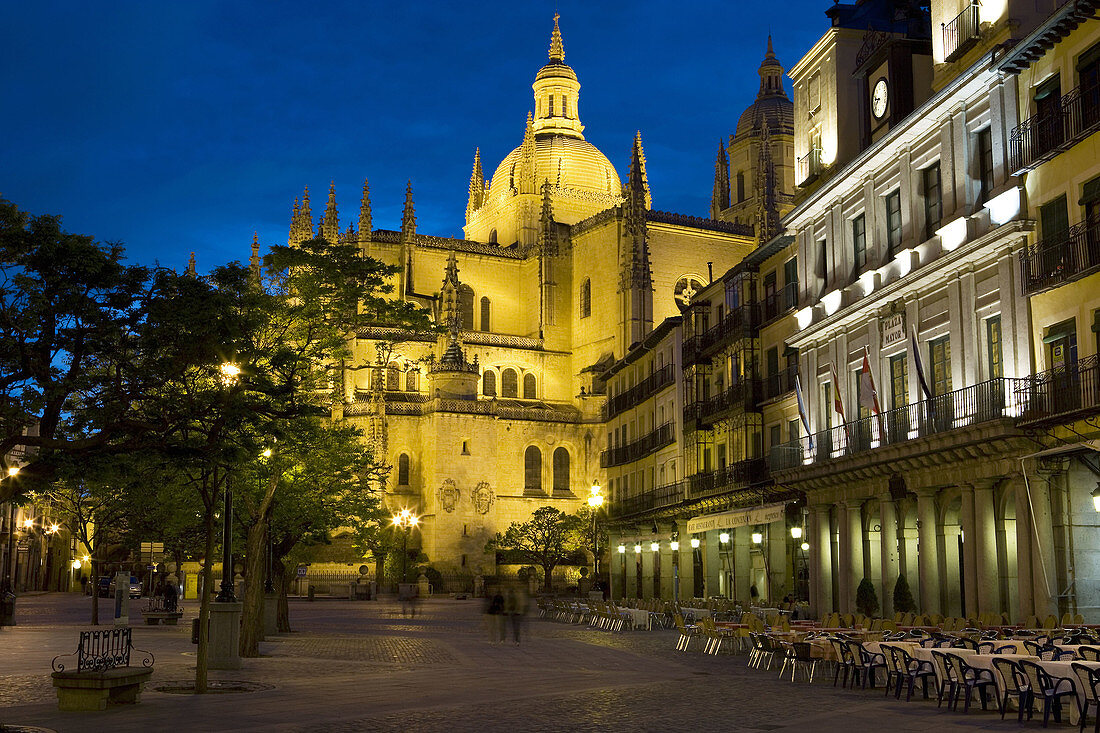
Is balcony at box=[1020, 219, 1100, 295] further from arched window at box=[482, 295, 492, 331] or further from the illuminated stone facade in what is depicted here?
arched window at box=[482, 295, 492, 331]

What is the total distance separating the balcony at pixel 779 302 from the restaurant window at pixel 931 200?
810 cm

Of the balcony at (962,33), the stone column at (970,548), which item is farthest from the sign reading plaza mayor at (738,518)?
the balcony at (962,33)

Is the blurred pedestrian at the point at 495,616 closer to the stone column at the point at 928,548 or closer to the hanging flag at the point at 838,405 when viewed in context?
the hanging flag at the point at 838,405

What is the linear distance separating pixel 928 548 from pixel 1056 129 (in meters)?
9.90

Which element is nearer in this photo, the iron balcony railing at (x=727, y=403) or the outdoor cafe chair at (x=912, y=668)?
the outdoor cafe chair at (x=912, y=668)

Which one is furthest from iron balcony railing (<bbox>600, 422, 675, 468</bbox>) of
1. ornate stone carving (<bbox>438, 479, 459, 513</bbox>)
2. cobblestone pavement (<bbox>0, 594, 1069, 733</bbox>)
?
cobblestone pavement (<bbox>0, 594, 1069, 733</bbox>)

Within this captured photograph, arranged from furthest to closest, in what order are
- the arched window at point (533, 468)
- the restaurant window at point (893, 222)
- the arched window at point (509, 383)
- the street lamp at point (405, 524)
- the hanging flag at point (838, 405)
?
the arched window at point (509, 383), the arched window at point (533, 468), the street lamp at point (405, 524), the hanging flag at point (838, 405), the restaurant window at point (893, 222)

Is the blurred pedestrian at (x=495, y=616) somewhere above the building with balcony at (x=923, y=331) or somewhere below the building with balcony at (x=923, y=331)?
below

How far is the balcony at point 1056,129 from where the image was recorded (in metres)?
21.8

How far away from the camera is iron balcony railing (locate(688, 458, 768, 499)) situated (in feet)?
129

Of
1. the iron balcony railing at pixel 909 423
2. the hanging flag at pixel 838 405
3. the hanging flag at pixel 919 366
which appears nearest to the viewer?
the iron balcony railing at pixel 909 423

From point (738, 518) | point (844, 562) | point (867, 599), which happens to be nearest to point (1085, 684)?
point (867, 599)

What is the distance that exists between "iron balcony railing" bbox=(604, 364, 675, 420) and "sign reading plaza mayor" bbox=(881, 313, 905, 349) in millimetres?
19772

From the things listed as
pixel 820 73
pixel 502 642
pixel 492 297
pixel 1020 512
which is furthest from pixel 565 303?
pixel 1020 512
